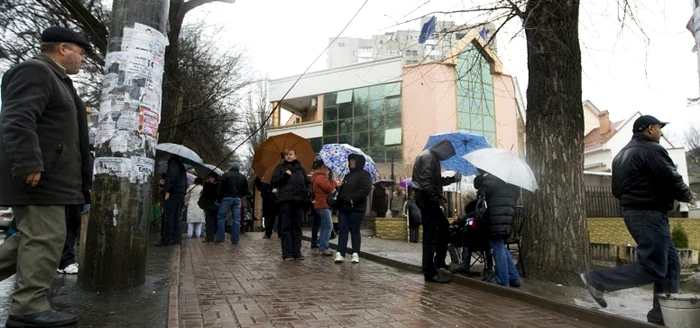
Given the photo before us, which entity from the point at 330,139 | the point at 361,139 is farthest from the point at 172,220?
the point at 330,139

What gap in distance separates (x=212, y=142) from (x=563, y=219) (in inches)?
690

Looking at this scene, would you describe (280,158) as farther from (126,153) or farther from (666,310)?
(666,310)

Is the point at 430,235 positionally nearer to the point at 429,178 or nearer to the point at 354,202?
the point at 429,178

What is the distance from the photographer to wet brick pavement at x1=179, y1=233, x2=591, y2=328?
4215 mm

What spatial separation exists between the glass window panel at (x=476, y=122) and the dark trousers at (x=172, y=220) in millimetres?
25274

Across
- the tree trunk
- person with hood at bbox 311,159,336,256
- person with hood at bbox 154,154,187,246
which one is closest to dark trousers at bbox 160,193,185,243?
person with hood at bbox 154,154,187,246

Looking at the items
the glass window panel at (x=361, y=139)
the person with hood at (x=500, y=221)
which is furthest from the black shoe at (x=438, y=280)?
the glass window panel at (x=361, y=139)

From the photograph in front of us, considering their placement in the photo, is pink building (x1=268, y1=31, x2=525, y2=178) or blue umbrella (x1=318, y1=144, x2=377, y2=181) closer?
blue umbrella (x1=318, y1=144, x2=377, y2=181)

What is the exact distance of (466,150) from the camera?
905 cm

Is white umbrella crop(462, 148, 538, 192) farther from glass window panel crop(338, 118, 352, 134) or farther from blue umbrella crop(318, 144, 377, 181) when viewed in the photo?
glass window panel crop(338, 118, 352, 134)

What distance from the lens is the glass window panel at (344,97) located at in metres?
32.8

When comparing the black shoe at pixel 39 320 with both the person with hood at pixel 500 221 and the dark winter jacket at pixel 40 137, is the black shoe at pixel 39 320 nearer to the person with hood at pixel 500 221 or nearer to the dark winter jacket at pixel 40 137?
the dark winter jacket at pixel 40 137

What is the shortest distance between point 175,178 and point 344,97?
24.0 metres

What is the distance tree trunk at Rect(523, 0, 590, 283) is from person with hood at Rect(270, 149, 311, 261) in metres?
3.60
